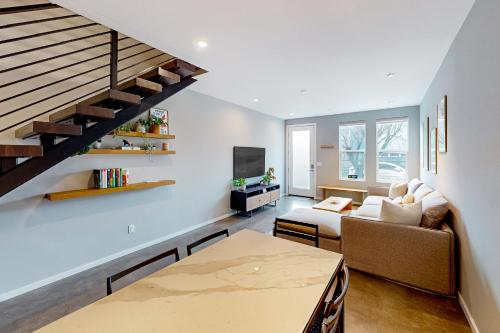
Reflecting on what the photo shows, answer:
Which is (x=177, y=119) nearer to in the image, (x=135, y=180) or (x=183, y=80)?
(x=183, y=80)

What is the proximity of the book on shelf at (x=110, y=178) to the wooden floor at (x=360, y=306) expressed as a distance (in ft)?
3.41

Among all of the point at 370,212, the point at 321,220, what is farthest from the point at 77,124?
the point at 370,212

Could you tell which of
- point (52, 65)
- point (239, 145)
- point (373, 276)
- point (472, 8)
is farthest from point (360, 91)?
point (52, 65)

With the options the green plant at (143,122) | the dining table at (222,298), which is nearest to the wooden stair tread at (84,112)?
the green plant at (143,122)

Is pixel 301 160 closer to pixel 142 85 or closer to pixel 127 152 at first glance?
pixel 127 152

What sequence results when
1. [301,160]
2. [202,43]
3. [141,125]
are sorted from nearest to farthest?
[202,43]
[141,125]
[301,160]

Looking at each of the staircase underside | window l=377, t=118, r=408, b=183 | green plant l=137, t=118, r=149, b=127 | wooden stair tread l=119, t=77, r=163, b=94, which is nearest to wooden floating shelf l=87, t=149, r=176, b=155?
green plant l=137, t=118, r=149, b=127

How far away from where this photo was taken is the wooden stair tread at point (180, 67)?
2709 millimetres

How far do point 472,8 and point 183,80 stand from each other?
2.99 metres

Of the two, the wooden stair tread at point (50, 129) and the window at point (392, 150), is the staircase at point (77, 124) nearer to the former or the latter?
the wooden stair tread at point (50, 129)

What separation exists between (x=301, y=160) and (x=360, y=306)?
5409mm

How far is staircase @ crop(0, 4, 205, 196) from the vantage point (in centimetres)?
174

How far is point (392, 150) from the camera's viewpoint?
5750mm

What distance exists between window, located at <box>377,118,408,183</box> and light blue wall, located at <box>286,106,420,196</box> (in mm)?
121
